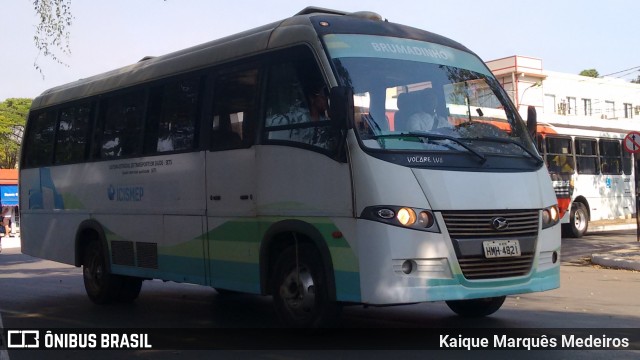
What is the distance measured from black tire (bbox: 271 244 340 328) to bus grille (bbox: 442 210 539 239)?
1.26 m

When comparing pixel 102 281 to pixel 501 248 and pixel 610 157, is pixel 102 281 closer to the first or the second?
pixel 501 248

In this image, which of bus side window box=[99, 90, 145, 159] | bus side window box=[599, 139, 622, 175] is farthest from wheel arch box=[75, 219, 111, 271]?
bus side window box=[599, 139, 622, 175]

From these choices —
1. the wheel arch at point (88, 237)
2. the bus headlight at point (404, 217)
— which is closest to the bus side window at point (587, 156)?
the wheel arch at point (88, 237)

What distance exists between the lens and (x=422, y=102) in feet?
24.6

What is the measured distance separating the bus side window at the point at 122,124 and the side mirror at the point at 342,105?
3.96m

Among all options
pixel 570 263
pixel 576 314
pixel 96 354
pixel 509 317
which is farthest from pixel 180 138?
pixel 570 263

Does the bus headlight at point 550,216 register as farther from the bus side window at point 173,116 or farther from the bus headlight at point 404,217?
the bus side window at point 173,116

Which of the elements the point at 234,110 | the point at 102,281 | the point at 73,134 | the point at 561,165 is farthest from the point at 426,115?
the point at 561,165

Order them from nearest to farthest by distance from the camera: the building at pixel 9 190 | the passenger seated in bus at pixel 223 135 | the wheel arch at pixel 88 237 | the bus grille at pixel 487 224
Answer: the bus grille at pixel 487 224, the passenger seated in bus at pixel 223 135, the wheel arch at pixel 88 237, the building at pixel 9 190

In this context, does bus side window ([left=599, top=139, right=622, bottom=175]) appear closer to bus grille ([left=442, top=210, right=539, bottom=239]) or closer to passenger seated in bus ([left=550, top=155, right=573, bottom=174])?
passenger seated in bus ([left=550, top=155, right=573, bottom=174])

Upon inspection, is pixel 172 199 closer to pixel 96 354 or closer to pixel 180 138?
pixel 180 138

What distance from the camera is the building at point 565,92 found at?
5297 cm

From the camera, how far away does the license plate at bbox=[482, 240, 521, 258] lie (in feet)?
22.9

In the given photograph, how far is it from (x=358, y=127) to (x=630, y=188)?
2089cm
